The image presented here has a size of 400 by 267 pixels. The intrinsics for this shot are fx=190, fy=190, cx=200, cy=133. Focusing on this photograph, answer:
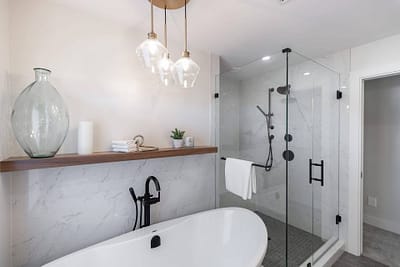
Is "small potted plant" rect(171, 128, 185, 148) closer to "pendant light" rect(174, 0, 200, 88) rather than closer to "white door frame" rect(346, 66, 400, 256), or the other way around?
"pendant light" rect(174, 0, 200, 88)

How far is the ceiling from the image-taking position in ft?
4.61

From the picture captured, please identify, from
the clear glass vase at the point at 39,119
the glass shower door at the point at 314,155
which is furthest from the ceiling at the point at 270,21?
the clear glass vase at the point at 39,119

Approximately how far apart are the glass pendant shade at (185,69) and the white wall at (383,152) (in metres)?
3.20

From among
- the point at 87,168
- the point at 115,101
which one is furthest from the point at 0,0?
the point at 87,168

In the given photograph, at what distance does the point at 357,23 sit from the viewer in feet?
5.49

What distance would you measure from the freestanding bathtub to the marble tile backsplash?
21 centimetres

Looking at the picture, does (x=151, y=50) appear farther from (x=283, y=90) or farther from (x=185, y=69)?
(x=283, y=90)

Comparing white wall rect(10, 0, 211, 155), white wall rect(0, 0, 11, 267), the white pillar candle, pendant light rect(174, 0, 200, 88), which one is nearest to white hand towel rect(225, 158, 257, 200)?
white wall rect(10, 0, 211, 155)

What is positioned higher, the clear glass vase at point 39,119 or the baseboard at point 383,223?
the clear glass vase at point 39,119

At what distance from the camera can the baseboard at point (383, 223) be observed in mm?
2714

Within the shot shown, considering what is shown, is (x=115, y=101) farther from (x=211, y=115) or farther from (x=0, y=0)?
(x=211, y=115)

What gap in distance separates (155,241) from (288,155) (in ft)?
5.11

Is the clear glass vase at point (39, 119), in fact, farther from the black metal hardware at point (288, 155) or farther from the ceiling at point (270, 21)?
the black metal hardware at point (288, 155)

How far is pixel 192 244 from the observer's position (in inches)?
68.3
